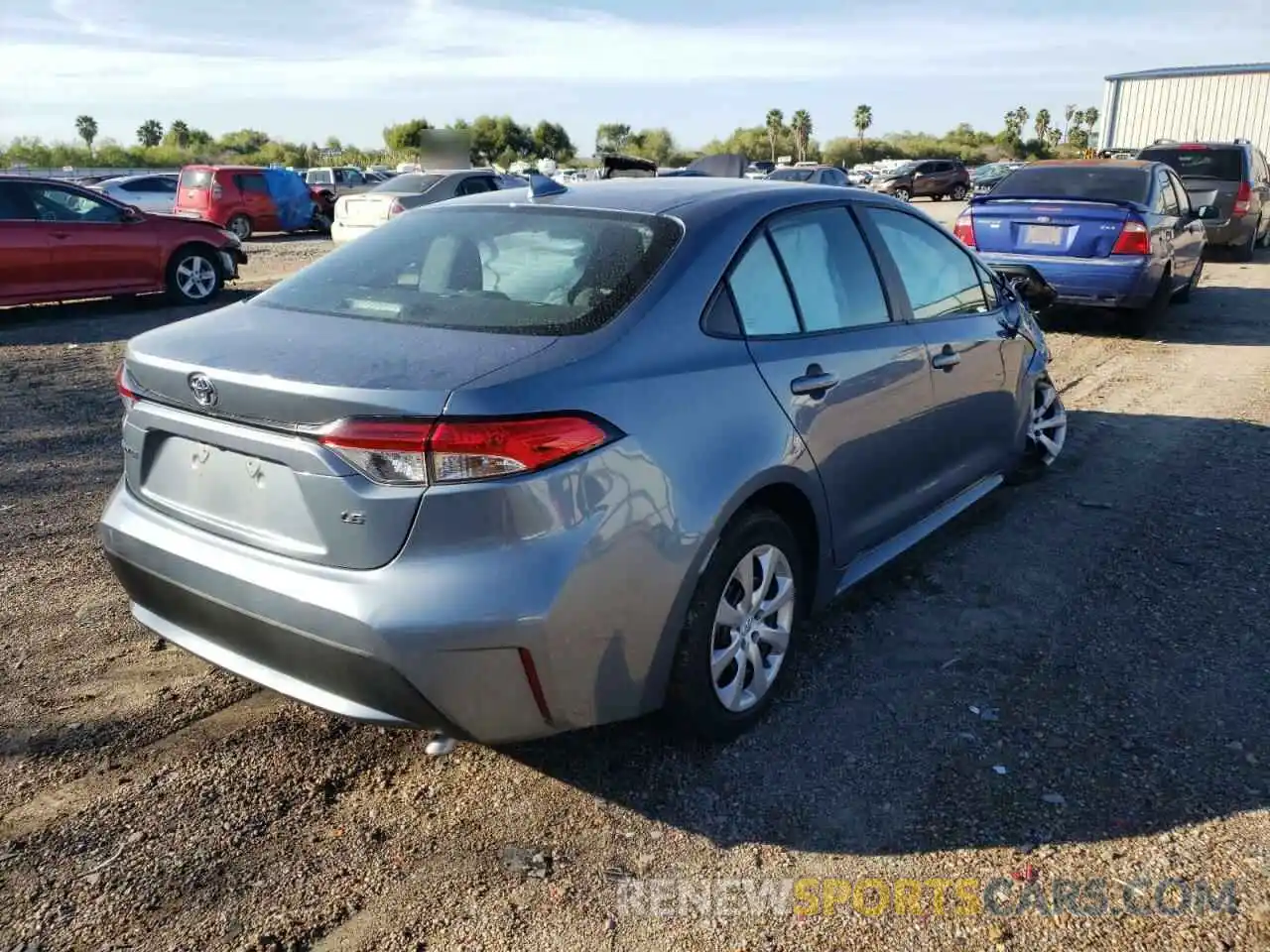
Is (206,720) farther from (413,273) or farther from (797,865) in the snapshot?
(797,865)

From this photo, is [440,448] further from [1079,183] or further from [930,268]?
[1079,183]

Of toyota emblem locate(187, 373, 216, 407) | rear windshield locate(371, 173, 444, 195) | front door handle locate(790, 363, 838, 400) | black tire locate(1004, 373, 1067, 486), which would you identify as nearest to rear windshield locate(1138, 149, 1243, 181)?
rear windshield locate(371, 173, 444, 195)

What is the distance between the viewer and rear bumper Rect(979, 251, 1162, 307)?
9102 millimetres

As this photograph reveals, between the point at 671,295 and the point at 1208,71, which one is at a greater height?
the point at 1208,71

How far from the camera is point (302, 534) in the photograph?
2.56m

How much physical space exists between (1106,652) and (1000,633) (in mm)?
366

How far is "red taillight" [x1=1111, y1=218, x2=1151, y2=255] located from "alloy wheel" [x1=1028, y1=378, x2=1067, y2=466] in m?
Result: 4.05

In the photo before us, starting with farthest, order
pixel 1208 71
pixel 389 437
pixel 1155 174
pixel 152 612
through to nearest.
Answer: pixel 1208 71, pixel 1155 174, pixel 152 612, pixel 389 437

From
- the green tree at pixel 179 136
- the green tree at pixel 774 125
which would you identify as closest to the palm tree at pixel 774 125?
the green tree at pixel 774 125

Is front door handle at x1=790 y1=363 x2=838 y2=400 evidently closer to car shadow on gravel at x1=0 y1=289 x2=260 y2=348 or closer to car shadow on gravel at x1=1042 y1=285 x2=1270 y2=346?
car shadow on gravel at x1=1042 y1=285 x2=1270 y2=346

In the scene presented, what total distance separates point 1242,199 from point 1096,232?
804 cm

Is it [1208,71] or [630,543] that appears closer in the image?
[630,543]

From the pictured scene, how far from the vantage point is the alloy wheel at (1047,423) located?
5.64 meters

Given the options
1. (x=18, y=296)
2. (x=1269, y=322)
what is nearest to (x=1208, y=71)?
(x=1269, y=322)
